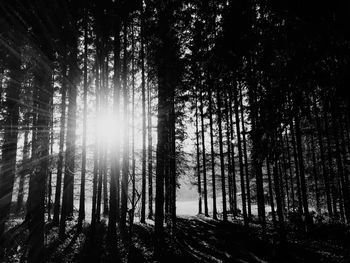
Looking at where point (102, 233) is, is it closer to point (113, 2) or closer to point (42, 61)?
point (42, 61)

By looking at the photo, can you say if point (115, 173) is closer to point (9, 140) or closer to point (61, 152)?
point (61, 152)

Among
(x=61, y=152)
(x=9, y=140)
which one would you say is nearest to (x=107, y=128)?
(x=61, y=152)

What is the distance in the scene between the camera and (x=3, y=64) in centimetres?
950

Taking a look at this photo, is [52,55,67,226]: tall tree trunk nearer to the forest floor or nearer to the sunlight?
the forest floor

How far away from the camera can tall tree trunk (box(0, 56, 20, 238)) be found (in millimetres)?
10039

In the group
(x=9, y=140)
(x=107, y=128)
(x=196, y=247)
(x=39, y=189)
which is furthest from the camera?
(x=107, y=128)

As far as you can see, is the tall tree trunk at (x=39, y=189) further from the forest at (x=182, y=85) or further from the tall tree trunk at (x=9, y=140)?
the tall tree trunk at (x=9, y=140)

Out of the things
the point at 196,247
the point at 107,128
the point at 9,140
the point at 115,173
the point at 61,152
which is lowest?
the point at 196,247

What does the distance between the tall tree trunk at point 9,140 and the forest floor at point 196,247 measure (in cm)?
196

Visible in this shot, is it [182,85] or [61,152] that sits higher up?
[182,85]

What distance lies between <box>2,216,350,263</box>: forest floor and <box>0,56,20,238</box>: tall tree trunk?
6.44 ft

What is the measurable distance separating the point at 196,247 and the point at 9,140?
9773 mm

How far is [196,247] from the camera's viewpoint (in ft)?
39.1

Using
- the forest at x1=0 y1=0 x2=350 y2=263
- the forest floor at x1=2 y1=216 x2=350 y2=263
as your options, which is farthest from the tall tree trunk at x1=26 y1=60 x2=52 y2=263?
the forest floor at x1=2 y1=216 x2=350 y2=263
